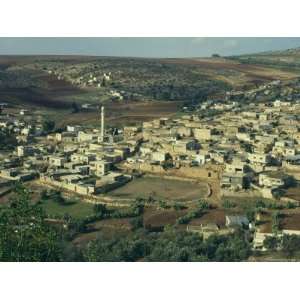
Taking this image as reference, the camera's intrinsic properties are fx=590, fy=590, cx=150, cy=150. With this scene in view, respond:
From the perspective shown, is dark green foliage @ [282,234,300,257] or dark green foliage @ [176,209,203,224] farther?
dark green foliage @ [176,209,203,224]

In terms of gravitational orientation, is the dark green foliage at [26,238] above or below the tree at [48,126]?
above

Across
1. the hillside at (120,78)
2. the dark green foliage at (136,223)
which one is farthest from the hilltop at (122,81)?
the dark green foliage at (136,223)

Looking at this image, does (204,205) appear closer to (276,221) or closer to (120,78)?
(276,221)

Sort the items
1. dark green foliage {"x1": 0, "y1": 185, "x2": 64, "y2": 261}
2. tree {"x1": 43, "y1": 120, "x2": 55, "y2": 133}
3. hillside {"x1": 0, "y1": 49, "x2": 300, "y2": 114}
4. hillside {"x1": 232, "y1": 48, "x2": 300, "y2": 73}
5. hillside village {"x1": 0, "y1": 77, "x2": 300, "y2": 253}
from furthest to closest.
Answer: hillside {"x1": 232, "y1": 48, "x2": 300, "y2": 73}
hillside {"x1": 0, "y1": 49, "x2": 300, "y2": 114}
tree {"x1": 43, "y1": 120, "x2": 55, "y2": 133}
hillside village {"x1": 0, "y1": 77, "x2": 300, "y2": 253}
dark green foliage {"x1": 0, "y1": 185, "x2": 64, "y2": 261}

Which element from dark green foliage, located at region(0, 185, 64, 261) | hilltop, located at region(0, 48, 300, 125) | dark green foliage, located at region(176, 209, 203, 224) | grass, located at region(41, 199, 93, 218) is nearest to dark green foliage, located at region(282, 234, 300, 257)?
dark green foliage, located at region(176, 209, 203, 224)

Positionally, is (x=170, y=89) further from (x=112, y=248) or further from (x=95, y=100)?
(x=112, y=248)

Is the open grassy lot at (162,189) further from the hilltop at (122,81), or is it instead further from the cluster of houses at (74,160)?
the hilltop at (122,81)

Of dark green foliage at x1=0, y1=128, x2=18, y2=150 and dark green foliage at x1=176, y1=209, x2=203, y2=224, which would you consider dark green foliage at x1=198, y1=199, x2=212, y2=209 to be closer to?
dark green foliage at x1=176, y1=209, x2=203, y2=224
